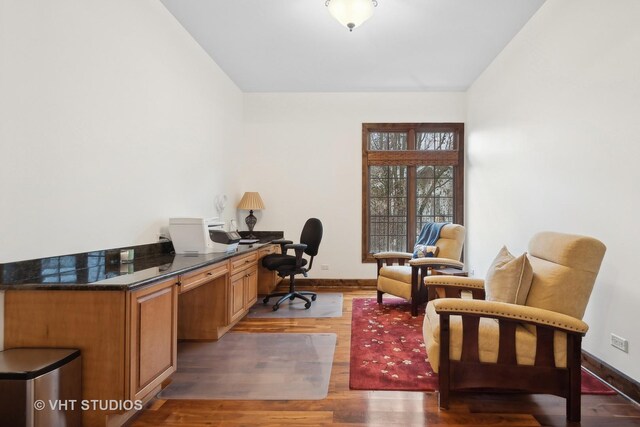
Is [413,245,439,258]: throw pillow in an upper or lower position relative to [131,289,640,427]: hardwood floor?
upper

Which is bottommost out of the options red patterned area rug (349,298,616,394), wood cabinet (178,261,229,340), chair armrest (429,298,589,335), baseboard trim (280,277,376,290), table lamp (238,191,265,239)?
red patterned area rug (349,298,616,394)

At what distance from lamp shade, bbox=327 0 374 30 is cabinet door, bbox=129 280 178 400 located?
96.7 inches

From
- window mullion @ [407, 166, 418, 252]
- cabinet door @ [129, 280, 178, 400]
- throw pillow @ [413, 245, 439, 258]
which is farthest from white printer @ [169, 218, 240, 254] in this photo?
window mullion @ [407, 166, 418, 252]

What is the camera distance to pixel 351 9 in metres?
2.82

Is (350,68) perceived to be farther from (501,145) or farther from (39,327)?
(39,327)

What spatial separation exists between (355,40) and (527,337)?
331 cm

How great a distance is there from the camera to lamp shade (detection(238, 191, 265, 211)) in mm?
5133

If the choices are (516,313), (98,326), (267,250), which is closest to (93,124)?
(98,326)

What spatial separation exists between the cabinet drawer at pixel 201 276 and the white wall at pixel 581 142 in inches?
111

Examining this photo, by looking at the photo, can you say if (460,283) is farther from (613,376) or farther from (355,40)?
(355,40)

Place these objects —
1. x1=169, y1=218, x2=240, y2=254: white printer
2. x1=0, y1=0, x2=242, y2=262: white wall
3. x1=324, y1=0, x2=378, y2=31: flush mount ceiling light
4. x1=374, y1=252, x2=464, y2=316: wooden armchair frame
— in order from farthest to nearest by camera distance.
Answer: x1=374, y1=252, x2=464, y2=316: wooden armchair frame, x1=169, y1=218, x2=240, y2=254: white printer, x1=324, y1=0, x2=378, y2=31: flush mount ceiling light, x1=0, y1=0, x2=242, y2=262: white wall

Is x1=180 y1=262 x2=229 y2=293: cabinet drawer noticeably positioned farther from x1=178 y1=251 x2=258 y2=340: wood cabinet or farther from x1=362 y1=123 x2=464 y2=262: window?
x1=362 y1=123 x2=464 y2=262: window

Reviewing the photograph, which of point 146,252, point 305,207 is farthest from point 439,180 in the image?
point 146,252

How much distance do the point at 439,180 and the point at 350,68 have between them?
7.25 feet
